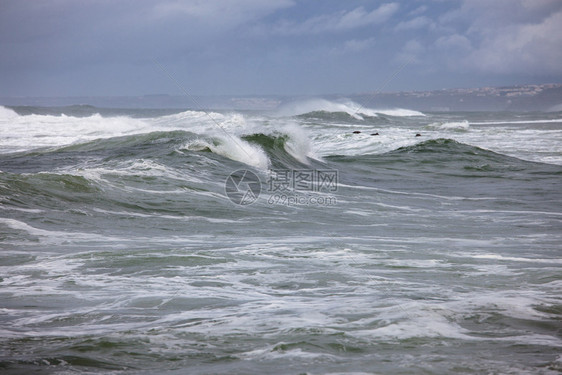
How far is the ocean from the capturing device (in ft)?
11.7

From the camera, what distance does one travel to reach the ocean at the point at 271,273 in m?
3.55

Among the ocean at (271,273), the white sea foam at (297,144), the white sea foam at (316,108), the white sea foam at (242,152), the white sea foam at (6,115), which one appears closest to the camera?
the ocean at (271,273)

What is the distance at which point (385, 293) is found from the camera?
4914 mm

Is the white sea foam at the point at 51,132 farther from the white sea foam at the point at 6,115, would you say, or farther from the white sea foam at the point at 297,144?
the white sea foam at the point at 297,144

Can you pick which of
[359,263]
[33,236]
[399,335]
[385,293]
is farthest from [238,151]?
[399,335]

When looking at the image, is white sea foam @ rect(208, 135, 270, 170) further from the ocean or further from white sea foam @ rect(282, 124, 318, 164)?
the ocean

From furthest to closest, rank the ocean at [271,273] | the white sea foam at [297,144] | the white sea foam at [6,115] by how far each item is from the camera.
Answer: the white sea foam at [6,115] → the white sea foam at [297,144] → the ocean at [271,273]

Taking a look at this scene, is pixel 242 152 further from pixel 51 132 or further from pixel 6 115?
pixel 6 115

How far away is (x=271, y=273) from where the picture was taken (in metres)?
5.70

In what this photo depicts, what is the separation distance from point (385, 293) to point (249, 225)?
382 cm

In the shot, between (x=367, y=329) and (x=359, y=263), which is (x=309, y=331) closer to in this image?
(x=367, y=329)

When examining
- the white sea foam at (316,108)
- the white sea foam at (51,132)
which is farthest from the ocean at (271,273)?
the white sea foam at (316,108)

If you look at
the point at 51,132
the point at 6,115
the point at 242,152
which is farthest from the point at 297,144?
the point at 6,115

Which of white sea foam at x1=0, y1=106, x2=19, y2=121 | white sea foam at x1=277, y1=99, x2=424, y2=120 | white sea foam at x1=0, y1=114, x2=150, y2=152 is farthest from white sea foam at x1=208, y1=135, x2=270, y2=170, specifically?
white sea foam at x1=277, y1=99, x2=424, y2=120
